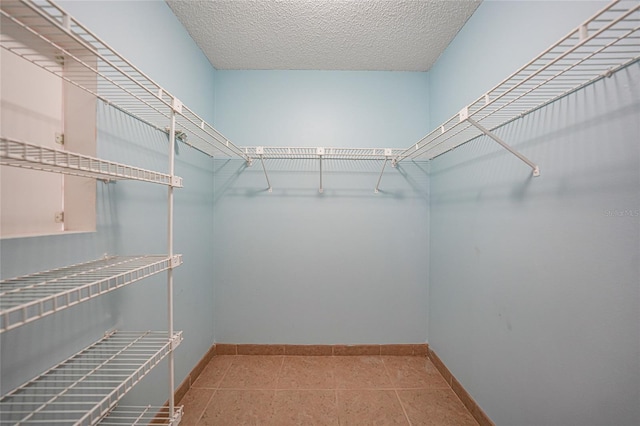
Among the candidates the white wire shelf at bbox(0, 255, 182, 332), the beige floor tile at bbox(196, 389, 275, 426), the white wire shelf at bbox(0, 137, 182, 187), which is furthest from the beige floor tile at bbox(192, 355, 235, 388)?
the white wire shelf at bbox(0, 137, 182, 187)

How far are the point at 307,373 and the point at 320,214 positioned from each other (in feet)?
3.83

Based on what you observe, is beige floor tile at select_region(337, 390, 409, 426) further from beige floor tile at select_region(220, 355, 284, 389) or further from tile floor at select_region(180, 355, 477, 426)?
beige floor tile at select_region(220, 355, 284, 389)

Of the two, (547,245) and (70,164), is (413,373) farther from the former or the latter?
(70,164)

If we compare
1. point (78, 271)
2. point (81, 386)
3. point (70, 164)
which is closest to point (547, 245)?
point (70, 164)

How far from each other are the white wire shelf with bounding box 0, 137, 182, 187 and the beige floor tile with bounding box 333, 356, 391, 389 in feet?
5.30

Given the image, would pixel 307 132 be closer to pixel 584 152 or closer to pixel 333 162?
pixel 333 162

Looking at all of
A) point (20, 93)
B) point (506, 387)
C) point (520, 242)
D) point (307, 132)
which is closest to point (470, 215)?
point (520, 242)

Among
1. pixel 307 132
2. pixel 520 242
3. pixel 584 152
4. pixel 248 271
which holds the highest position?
pixel 307 132

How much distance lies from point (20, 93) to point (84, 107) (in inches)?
6.4

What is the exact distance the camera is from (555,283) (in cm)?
86

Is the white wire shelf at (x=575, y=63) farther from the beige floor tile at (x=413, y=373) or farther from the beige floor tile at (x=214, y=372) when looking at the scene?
the beige floor tile at (x=214, y=372)

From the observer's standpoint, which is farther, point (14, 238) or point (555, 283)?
point (555, 283)

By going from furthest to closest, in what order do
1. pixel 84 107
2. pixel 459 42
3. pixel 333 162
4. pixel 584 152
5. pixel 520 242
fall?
1. pixel 333 162
2. pixel 459 42
3. pixel 520 242
4. pixel 84 107
5. pixel 584 152

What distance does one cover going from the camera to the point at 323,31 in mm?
1475
